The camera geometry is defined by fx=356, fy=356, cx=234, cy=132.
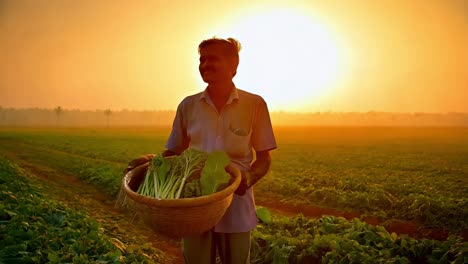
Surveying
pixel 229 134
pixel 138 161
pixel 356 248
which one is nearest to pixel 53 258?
pixel 138 161

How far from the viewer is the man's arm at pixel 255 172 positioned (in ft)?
7.57

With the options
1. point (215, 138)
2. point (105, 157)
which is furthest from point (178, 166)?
point (105, 157)

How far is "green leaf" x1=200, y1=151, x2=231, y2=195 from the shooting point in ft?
6.72

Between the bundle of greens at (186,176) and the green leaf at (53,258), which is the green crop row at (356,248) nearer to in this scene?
the green leaf at (53,258)

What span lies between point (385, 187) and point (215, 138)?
472 inches

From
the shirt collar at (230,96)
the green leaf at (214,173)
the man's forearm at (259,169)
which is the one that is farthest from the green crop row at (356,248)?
the green leaf at (214,173)

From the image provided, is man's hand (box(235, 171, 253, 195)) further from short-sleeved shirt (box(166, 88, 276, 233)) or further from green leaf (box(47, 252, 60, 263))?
green leaf (box(47, 252, 60, 263))

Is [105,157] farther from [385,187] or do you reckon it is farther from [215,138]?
[215,138]

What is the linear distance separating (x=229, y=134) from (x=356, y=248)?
3.37m

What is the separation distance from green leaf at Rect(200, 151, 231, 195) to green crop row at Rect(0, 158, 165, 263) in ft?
9.36

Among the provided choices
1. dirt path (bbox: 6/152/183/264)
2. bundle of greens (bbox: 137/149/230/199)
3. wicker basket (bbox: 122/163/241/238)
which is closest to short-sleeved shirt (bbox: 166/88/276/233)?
bundle of greens (bbox: 137/149/230/199)

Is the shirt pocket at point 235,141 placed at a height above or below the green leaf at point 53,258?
above

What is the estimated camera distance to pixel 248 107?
8.52 ft

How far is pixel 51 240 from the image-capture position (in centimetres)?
459
